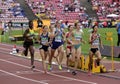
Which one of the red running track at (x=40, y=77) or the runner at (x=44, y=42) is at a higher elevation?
the runner at (x=44, y=42)

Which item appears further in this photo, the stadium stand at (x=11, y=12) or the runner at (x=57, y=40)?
the stadium stand at (x=11, y=12)

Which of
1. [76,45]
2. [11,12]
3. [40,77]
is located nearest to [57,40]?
[76,45]

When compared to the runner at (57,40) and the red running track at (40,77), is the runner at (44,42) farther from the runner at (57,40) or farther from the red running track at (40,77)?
the red running track at (40,77)

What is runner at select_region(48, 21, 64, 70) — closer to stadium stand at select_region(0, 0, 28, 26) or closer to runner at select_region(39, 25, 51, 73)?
runner at select_region(39, 25, 51, 73)

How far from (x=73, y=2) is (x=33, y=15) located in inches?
343

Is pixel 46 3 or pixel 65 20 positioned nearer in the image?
pixel 65 20

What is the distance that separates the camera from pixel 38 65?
68.0ft

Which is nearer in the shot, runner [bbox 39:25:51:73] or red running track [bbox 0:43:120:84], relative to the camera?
red running track [bbox 0:43:120:84]

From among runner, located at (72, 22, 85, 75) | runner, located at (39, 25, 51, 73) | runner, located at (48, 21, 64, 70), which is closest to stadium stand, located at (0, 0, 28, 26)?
runner, located at (48, 21, 64, 70)

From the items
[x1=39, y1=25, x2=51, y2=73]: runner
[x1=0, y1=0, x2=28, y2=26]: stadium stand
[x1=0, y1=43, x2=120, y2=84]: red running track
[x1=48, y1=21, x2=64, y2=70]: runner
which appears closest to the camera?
[x1=0, y1=43, x2=120, y2=84]: red running track

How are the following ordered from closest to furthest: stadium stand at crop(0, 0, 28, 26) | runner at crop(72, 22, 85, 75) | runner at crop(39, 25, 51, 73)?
runner at crop(72, 22, 85, 75) → runner at crop(39, 25, 51, 73) → stadium stand at crop(0, 0, 28, 26)

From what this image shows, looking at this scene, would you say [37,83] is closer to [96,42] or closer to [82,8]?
[96,42]

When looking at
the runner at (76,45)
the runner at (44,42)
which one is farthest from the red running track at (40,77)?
the runner at (44,42)

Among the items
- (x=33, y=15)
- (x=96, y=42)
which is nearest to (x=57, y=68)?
(x=96, y=42)
